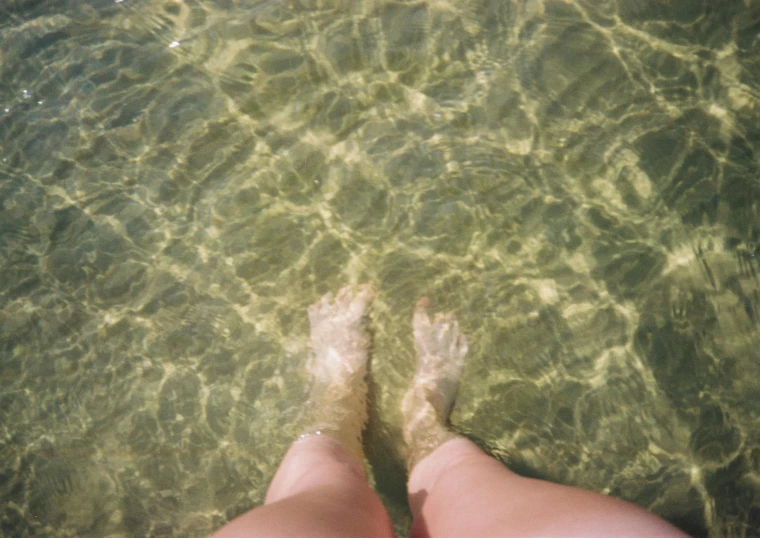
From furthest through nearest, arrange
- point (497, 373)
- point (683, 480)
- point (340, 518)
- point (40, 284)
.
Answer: point (40, 284) → point (497, 373) → point (683, 480) → point (340, 518)

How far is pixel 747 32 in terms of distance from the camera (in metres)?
3.51

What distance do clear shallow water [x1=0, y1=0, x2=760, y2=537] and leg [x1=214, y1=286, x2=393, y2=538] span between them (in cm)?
13

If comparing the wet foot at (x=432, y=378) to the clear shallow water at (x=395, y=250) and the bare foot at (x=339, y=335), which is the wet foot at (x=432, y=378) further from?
the bare foot at (x=339, y=335)

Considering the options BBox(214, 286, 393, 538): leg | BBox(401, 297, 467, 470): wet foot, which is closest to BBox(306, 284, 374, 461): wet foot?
BBox(214, 286, 393, 538): leg

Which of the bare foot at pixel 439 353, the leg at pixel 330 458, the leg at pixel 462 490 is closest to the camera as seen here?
the leg at pixel 462 490

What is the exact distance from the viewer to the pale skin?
187cm

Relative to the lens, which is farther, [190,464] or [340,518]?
[190,464]

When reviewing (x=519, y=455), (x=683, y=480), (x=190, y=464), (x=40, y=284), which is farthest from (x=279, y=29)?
(x=683, y=480)

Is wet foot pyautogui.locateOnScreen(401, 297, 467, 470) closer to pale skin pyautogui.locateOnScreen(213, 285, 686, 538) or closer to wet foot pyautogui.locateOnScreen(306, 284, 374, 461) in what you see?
pale skin pyautogui.locateOnScreen(213, 285, 686, 538)

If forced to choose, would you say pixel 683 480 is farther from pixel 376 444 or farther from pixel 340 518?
pixel 340 518

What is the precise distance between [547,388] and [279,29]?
2790 mm

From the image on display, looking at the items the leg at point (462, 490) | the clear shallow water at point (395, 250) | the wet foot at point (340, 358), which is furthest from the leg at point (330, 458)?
the leg at point (462, 490)

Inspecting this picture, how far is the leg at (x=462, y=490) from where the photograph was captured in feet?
5.74

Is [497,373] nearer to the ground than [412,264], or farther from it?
nearer to the ground
